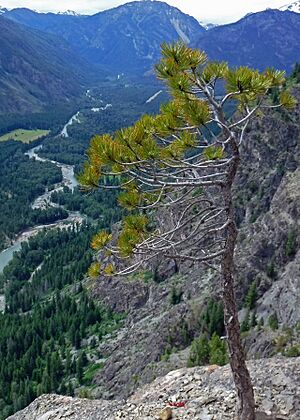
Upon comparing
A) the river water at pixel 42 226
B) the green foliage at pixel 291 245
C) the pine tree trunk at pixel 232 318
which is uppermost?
the pine tree trunk at pixel 232 318

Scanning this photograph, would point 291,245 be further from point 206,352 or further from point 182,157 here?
point 182,157

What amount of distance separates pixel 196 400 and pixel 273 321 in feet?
96.3

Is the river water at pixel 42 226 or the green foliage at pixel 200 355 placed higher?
the green foliage at pixel 200 355

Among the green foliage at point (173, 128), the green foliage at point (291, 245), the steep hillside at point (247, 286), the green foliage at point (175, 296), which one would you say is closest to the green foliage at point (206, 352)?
the steep hillside at point (247, 286)

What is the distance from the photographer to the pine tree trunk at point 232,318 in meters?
11.5

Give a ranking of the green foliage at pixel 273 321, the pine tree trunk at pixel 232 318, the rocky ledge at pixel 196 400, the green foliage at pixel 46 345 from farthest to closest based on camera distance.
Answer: the green foliage at pixel 46 345
the green foliage at pixel 273 321
the rocky ledge at pixel 196 400
the pine tree trunk at pixel 232 318

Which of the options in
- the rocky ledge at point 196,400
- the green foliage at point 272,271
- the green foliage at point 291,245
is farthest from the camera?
the green foliage at point 272,271

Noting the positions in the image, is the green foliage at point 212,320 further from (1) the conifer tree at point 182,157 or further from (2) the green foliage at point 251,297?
(1) the conifer tree at point 182,157

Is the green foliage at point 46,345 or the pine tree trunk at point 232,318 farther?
the green foliage at point 46,345

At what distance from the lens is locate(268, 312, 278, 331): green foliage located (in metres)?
42.1

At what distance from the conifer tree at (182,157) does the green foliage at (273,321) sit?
31.4 metres

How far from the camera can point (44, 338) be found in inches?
2997

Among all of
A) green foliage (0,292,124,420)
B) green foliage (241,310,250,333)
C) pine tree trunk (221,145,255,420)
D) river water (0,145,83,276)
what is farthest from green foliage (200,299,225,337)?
river water (0,145,83,276)

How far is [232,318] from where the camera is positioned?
38.8 ft
